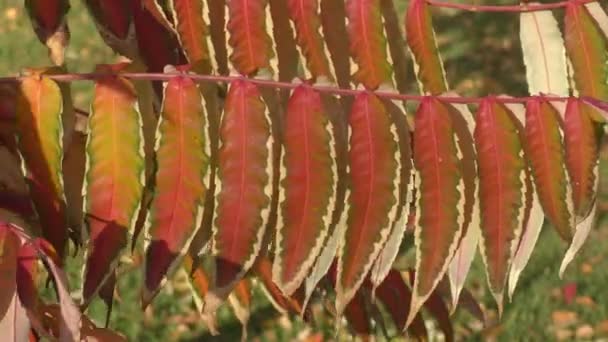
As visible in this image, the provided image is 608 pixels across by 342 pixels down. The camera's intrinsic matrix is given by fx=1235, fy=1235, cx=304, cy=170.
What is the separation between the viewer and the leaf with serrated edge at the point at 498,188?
1.33 metres

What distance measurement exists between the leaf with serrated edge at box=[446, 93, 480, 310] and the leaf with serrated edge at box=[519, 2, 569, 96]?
0.11 meters

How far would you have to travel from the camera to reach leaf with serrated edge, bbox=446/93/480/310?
136 centimetres

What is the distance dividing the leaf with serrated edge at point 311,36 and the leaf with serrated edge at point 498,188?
0.60 feet

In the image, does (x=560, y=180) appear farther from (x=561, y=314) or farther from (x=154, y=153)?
(x=561, y=314)

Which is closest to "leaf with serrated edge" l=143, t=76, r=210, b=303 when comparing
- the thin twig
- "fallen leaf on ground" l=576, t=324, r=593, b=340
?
the thin twig

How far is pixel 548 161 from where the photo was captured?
135cm

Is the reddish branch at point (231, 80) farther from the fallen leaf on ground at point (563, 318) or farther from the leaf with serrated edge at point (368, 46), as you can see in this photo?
the fallen leaf on ground at point (563, 318)

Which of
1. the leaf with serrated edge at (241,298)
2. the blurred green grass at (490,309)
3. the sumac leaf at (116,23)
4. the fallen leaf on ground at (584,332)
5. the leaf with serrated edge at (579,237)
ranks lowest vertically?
the fallen leaf on ground at (584,332)

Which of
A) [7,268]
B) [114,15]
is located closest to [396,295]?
[114,15]

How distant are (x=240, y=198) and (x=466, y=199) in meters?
0.27

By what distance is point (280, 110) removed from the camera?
138 centimetres

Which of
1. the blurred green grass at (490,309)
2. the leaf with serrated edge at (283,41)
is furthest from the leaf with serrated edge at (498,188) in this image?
the blurred green grass at (490,309)

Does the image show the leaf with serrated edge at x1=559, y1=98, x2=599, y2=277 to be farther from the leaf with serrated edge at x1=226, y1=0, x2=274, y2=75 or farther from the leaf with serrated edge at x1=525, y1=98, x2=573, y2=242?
the leaf with serrated edge at x1=226, y1=0, x2=274, y2=75

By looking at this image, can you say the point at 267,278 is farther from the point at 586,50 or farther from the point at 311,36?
the point at 586,50
